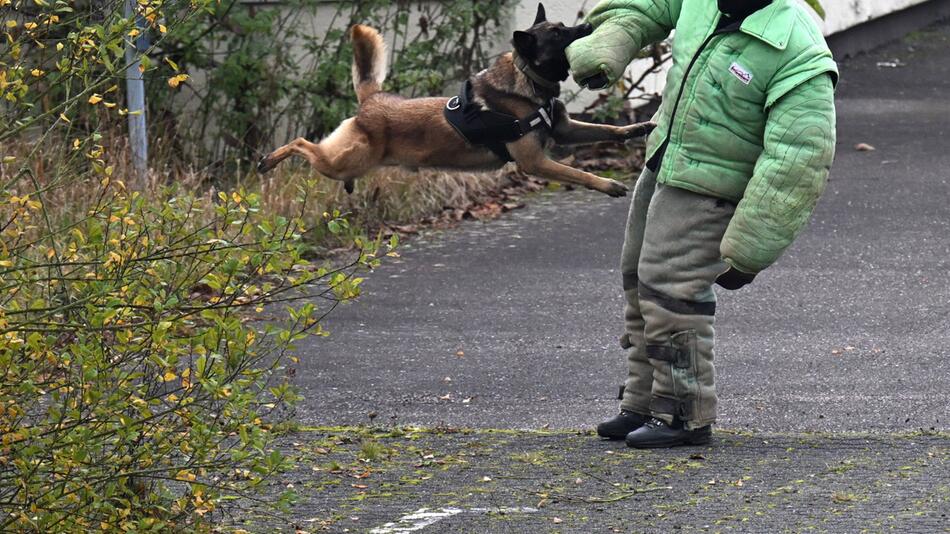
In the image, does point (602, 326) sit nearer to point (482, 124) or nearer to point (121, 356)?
point (482, 124)

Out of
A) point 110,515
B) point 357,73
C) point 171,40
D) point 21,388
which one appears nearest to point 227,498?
point 110,515

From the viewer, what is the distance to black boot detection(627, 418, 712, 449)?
5391 mm

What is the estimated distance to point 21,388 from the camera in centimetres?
365

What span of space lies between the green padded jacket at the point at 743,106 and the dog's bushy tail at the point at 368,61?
51.6 inches

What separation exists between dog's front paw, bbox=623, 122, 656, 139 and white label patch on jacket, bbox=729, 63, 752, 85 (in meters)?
0.57

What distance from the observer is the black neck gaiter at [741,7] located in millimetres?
4957

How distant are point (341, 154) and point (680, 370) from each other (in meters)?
1.87

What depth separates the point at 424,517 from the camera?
4.66 meters

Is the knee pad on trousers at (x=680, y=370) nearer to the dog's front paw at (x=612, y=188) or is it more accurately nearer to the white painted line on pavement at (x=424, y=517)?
the dog's front paw at (x=612, y=188)

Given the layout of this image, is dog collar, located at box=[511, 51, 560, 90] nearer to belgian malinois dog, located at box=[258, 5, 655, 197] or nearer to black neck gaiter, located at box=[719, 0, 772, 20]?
belgian malinois dog, located at box=[258, 5, 655, 197]

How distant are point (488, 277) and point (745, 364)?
211 centimetres

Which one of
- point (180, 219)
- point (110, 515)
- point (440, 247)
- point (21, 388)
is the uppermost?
point (180, 219)

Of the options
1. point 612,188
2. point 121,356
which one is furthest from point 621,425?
Answer: point 121,356

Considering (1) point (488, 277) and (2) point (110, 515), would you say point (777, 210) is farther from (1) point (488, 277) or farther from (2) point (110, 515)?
(1) point (488, 277)
